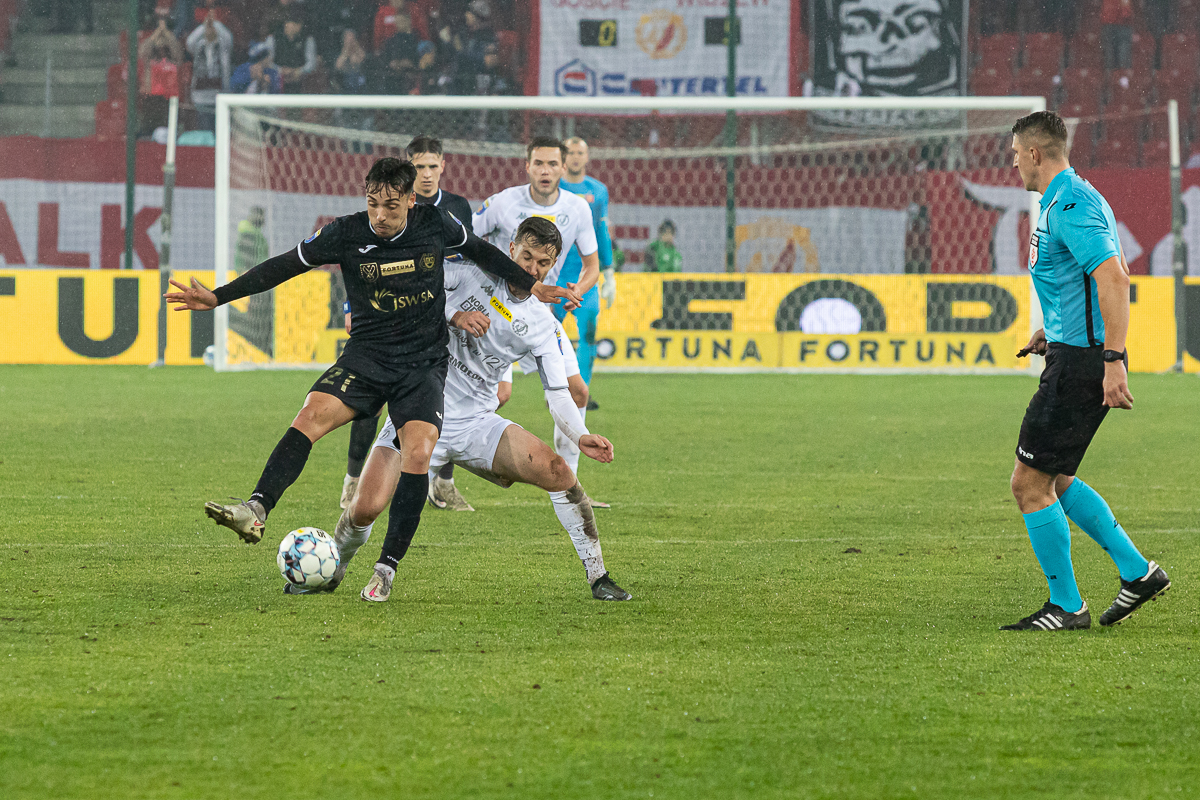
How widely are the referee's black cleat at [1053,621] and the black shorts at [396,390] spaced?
84.8 inches

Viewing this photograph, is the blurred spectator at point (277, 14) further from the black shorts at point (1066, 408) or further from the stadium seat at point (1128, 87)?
the black shorts at point (1066, 408)

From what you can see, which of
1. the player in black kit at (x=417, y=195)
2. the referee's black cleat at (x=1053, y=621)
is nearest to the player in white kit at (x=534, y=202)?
the player in black kit at (x=417, y=195)

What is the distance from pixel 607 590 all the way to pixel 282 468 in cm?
123

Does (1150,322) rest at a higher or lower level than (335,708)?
higher

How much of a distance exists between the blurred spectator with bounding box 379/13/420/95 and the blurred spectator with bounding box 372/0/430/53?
12 centimetres

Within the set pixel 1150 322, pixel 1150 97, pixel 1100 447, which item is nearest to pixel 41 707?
pixel 1100 447

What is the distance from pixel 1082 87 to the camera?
2297 cm

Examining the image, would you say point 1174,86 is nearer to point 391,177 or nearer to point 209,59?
point 209,59

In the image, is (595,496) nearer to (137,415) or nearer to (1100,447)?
(1100,447)

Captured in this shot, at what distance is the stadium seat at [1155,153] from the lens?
21.6 meters

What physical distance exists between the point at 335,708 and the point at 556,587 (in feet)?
6.18

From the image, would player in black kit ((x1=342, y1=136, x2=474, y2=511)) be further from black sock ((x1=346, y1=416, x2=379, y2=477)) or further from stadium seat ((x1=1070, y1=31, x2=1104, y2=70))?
stadium seat ((x1=1070, y1=31, x2=1104, y2=70))

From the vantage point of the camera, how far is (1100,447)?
10.3m

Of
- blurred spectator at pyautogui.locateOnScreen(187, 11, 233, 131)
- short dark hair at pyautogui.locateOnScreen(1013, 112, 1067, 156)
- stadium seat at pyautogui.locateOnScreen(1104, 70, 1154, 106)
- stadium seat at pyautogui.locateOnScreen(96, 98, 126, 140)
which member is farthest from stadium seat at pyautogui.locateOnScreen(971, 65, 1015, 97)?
short dark hair at pyautogui.locateOnScreen(1013, 112, 1067, 156)
